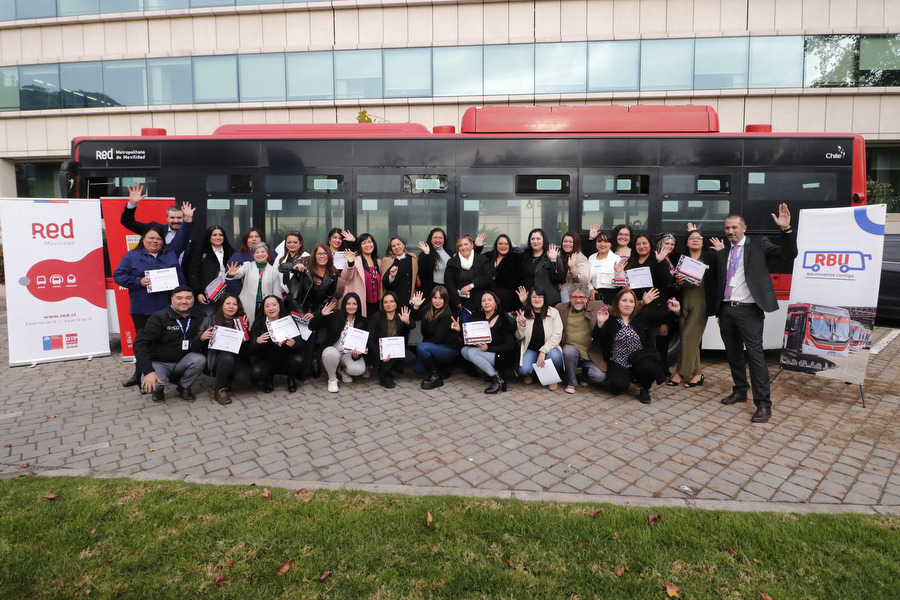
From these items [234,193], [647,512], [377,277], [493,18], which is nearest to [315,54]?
[493,18]

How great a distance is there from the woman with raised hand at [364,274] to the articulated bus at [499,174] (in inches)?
26.9

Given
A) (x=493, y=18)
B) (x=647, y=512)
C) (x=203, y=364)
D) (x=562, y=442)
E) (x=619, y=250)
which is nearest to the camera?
(x=647, y=512)

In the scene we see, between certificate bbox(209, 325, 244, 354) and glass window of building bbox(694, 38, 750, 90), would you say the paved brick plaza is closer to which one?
certificate bbox(209, 325, 244, 354)

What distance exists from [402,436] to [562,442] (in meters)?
1.55

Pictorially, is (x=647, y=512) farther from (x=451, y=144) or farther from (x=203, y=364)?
(x=451, y=144)

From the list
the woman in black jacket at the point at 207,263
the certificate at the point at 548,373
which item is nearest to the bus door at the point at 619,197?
the certificate at the point at 548,373

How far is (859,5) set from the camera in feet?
64.6

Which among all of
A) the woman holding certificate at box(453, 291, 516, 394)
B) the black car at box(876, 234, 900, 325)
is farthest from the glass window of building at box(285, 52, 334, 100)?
the black car at box(876, 234, 900, 325)

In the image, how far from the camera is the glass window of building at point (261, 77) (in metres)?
22.1

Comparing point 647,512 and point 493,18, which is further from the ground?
point 493,18

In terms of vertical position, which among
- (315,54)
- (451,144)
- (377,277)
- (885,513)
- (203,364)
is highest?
(315,54)

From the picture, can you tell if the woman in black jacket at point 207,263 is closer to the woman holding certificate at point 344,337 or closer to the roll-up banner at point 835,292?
the woman holding certificate at point 344,337

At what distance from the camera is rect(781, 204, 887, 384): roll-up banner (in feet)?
20.4

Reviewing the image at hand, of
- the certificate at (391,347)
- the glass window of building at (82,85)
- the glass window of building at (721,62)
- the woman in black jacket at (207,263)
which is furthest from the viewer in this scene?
the glass window of building at (82,85)
